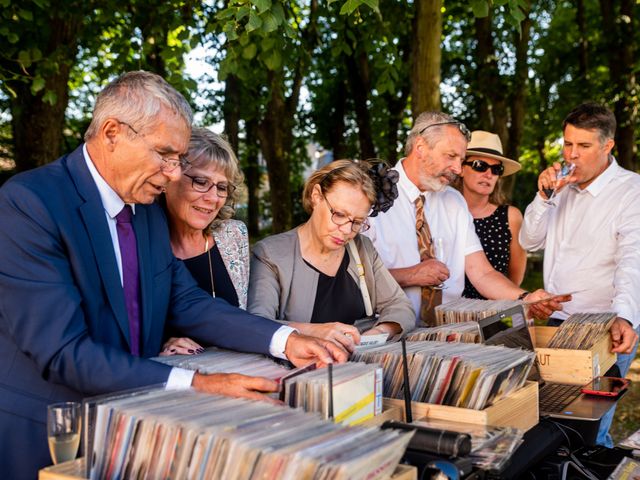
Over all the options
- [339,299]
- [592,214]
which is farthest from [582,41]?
[339,299]

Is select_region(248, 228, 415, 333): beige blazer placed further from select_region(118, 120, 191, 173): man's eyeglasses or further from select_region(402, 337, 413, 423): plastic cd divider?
select_region(402, 337, 413, 423): plastic cd divider

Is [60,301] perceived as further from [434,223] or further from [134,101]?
[434,223]

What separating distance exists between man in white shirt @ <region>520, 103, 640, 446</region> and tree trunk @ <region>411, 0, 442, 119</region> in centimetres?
204

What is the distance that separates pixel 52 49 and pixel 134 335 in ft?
19.3

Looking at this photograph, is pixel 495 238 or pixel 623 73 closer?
pixel 495 238

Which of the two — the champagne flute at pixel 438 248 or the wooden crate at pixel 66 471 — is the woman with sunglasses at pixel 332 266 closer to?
the champagne flute at pixel 438 248

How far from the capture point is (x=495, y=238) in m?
5.20

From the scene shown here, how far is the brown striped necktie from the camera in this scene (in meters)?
4.22

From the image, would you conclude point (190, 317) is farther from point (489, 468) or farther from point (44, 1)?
point (44, 1)

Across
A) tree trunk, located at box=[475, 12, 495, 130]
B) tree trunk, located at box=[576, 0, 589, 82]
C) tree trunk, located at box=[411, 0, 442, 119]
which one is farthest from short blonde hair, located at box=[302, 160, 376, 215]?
tree trunk, located at box=[576, 0, 589, 82]

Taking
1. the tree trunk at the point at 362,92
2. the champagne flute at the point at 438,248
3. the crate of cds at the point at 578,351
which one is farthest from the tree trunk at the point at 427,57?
the tree trunk at the point at 362,92

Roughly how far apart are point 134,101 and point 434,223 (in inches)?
98.2

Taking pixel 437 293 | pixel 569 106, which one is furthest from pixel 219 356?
pixel 569 106

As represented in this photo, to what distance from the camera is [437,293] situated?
4.24 meters
